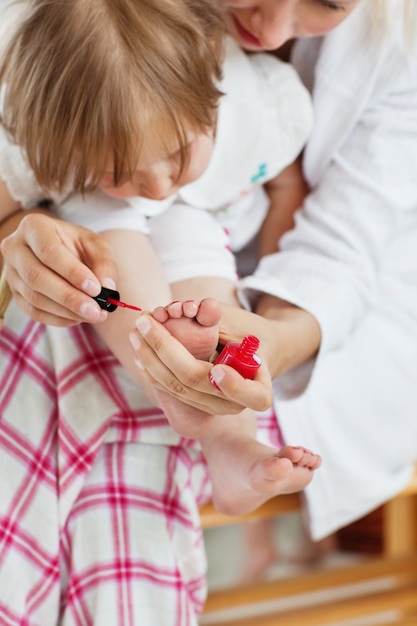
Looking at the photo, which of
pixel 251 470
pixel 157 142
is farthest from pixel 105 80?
pixel 251 470

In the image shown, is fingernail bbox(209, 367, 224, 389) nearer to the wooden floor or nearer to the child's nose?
the child's nose

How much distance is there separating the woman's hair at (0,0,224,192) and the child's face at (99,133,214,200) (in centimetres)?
1

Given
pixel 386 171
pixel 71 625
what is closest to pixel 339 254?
pixel 386 171

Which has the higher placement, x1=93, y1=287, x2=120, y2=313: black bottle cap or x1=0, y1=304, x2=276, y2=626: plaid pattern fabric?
x1=93, y1=287, x2=120, y2=313: black bottle cap

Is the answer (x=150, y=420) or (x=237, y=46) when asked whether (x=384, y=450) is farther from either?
(x=237, y=46)

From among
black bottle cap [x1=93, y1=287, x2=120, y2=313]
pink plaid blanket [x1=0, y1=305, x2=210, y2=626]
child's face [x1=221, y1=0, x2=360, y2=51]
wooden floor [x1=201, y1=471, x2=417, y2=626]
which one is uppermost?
child's face [x1=221, y1=0, x2=360, y2=51]

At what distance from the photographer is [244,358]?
0.77 meters

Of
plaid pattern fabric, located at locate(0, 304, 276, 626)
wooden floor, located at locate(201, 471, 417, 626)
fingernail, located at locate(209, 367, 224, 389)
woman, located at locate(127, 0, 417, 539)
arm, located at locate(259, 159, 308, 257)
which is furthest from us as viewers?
wooden floor, located at locate(201, 471, 417, 626)

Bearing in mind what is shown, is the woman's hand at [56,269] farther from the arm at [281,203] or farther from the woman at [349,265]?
the arm at [281,203]

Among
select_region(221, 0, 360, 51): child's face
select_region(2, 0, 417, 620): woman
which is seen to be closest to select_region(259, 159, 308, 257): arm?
select_region(2, 0, 417, 620): woman

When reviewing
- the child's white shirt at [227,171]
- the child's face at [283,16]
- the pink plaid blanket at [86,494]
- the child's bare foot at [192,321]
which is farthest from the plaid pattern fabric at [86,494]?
the child's face at [283,16]

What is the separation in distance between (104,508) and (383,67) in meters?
0.61

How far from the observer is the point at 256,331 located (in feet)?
3.10

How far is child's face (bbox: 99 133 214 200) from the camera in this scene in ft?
2.96
